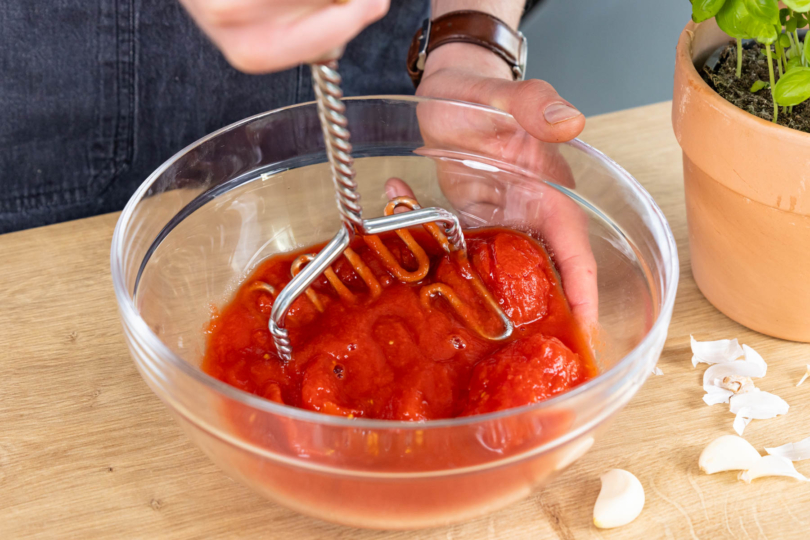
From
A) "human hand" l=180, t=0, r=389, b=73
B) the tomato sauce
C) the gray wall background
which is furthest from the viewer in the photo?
the gray wall background

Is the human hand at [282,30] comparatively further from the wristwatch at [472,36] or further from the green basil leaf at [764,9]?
the wristwatch at [472,36]

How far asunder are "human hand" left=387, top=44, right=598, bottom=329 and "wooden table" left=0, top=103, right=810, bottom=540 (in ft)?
0.43

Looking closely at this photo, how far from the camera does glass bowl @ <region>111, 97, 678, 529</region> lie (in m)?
0.45

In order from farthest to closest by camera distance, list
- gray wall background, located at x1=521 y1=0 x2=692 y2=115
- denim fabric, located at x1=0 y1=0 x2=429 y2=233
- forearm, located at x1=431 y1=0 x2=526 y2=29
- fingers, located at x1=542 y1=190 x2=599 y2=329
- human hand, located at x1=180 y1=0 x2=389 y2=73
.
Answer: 1. gray wall background, located at x1=521 y1=0 x2=692 y2=115
2. forearm, located at x1=431 y1=0 x2=526 y2=29
3. denim fabric, located at x1=0 y1=0 x2=429 y2=233
4. fingers, located at x1=542 y1=190 x2=599 y2=329
5. human hand, located at x1=180 y1=0 x2=389 y2=73

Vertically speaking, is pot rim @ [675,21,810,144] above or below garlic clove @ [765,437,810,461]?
above

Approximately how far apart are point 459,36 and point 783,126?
1.65ft

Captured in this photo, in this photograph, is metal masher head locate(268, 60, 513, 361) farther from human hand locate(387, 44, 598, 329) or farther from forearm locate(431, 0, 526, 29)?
forearm locate(431, 0, 526, 29)

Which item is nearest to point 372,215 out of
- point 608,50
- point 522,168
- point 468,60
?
point 522,168

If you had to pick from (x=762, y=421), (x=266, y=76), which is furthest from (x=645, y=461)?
(x=266, y=76)

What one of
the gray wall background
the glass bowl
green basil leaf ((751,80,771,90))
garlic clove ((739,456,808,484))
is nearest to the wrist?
the glass bowl

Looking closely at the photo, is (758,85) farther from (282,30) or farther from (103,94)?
(103,94)

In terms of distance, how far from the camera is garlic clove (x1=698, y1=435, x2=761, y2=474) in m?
0.60

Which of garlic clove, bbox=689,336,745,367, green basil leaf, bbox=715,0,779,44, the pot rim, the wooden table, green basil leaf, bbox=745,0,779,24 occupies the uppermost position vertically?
green basil leaf, bbox=745,0,779,24

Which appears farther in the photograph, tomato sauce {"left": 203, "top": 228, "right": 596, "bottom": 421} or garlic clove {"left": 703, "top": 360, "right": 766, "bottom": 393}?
garlic clove {"left": 703, "top": 360, "right": 766, "bottom": 393}
